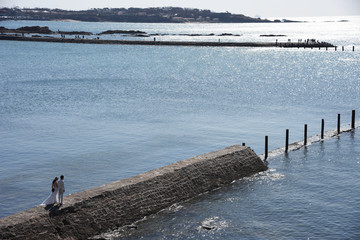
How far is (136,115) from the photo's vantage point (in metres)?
63.3

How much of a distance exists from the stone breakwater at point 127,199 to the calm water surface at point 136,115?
7104mm

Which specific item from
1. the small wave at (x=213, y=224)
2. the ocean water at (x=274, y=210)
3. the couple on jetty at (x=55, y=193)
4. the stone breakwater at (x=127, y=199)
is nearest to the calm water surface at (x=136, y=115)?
the couple on jetty at (x=55, y=193)

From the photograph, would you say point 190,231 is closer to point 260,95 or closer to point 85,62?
point 260,95

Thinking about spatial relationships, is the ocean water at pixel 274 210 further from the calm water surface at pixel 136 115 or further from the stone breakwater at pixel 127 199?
the calm water surface at pixel 136 115

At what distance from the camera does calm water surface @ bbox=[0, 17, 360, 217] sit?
41.1 metres

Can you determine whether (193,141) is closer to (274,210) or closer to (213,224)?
(274,210)

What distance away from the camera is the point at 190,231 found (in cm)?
2727

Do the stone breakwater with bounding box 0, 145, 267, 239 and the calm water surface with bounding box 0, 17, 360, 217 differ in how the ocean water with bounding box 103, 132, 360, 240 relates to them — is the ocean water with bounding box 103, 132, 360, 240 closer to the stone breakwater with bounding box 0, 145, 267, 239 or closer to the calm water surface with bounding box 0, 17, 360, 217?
the stone breakwater with bounding box 0, 145, 267, 239

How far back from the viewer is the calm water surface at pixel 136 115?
41.1 m

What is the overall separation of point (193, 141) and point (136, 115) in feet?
52.5

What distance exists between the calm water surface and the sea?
0.50 ft

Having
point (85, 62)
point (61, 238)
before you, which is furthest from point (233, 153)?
point (85, 62)

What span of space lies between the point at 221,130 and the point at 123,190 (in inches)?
1045

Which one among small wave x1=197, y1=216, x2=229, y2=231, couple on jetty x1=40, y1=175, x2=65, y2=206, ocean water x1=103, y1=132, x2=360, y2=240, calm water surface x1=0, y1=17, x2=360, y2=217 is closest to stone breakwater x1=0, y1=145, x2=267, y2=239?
couple on jetty x1=40, y1=175, x2=65, y2=206
